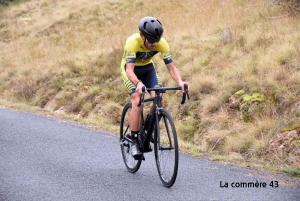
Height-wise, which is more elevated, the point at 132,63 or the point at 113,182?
the point at 132,63

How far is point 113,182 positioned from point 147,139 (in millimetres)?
754

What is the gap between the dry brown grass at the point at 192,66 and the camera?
9.05 metres

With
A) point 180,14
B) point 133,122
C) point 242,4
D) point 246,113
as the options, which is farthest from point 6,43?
point 133,122

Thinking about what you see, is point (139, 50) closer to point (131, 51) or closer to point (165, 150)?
point (131, 51)

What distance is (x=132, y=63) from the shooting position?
6.04 m

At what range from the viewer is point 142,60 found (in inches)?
258

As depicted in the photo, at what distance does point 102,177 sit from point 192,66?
6.44 m

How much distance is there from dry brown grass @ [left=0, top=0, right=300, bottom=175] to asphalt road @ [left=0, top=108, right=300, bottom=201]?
149 centimetres

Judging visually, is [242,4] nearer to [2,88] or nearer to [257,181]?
[2,88]

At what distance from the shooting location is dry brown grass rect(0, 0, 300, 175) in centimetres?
905

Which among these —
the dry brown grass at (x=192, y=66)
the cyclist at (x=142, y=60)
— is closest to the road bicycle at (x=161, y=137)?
the cyclist at (x=142, y=60)

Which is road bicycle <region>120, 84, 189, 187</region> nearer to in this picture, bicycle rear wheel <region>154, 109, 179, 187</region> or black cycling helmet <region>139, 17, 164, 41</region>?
bicycle rear wheel <region>154, 109, 179, 187</region>

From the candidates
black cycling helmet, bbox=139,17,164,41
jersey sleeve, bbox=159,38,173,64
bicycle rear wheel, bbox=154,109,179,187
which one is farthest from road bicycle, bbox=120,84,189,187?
black cycling helmet, bbox=139,17,164,41

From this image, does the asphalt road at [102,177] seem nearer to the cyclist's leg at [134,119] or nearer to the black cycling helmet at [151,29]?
the cyclist's leg at [134,119]
